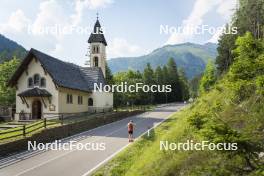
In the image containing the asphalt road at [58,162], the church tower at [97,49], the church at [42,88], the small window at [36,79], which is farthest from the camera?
the church tower at [97,49]

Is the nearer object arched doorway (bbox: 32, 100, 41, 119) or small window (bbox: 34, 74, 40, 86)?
small window (bbox: 34, 74, 40, 86)

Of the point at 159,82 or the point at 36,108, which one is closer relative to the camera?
the point at 36,108

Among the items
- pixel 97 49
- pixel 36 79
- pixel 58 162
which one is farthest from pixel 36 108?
pixel 58 162

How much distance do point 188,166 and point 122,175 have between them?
13.0 ft

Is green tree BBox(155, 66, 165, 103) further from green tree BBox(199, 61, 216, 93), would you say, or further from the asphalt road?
the asphalt road

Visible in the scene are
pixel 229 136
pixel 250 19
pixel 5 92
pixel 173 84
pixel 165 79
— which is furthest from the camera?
pixel 173 84

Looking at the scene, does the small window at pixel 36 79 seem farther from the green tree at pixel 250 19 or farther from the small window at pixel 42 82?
the green tree at pixel 250 19

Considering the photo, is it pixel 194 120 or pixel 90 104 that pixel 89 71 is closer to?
pixel 90 104

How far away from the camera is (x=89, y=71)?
55750 millimetres

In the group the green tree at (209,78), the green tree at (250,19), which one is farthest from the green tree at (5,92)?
the green tree at (209,78)

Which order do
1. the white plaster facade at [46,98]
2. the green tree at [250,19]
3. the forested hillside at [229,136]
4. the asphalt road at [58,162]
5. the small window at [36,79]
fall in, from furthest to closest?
the small window at [36,79] → the white plaster facade at [46,98] → the green tree at [250,19] → the asphalt road at [58,162] → the forested hillside at [229,136]

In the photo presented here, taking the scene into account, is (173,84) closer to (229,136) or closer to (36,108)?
(36,108)

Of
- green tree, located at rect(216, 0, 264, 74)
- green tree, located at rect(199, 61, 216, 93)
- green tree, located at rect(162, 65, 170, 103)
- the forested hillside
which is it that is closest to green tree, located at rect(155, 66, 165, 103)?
green tree, located at rect(162, 65, 170, 103)

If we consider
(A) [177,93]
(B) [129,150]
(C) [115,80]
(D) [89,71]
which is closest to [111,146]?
(B) [129,150]
